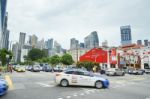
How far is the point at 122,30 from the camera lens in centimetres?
18312

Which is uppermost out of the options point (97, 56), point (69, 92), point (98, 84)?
point (97, 56)

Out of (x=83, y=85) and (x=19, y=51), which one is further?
(x=19, y=51)

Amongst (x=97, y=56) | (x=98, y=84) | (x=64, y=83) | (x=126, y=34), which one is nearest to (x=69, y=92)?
(x=64, y=83)

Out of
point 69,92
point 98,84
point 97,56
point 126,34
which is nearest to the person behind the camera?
point 69,92

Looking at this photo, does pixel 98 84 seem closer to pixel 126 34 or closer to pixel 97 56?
pixel 97 56

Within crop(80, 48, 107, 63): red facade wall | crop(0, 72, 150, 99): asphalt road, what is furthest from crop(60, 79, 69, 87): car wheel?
crop(80, 48, 107, 63): red facade wall

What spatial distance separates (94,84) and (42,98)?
265 inches

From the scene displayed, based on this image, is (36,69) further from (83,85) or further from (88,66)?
(83,85)

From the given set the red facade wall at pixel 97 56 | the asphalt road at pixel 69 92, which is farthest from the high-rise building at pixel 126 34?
the asphalt road at pixel 69 92

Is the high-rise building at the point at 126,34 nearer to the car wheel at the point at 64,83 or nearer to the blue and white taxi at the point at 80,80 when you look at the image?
the blue and white taxi at the point at 80,80

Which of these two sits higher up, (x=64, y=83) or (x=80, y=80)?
(x=80, y=80)

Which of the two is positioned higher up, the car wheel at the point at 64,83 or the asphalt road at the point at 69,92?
the car wheel at the point at 64,83

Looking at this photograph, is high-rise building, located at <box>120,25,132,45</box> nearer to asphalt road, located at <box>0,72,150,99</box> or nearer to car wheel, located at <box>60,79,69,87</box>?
car wheel, located at <box>60,79,69,87</box>

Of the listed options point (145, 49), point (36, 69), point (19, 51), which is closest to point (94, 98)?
point (36, 69)
